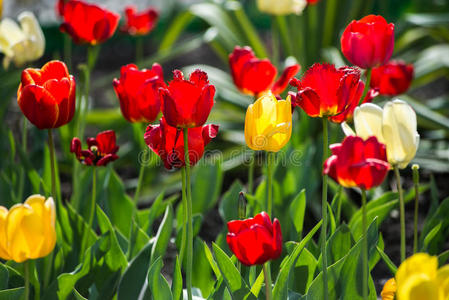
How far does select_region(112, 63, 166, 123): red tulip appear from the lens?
129 centimetres

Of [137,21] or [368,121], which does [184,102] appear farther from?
[137,21]

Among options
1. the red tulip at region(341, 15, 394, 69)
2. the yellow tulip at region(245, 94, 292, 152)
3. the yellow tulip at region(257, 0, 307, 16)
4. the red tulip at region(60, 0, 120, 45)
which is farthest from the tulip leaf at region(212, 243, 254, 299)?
the yellow tulip at region(257, 0, 307, 16)

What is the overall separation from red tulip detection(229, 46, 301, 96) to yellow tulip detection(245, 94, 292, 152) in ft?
1.14

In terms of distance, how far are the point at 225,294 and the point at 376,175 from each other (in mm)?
392

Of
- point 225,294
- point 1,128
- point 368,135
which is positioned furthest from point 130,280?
point 1,128

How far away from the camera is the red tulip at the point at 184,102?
0.97m

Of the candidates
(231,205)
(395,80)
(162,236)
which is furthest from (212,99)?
(395,80)

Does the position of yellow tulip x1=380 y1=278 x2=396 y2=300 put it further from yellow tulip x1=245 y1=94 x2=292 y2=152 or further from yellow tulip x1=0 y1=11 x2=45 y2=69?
yellow tulip x1=0 y1=11 x2=45 y2=69

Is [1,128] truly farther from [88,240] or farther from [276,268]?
[276,268]

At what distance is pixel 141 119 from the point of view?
1336 mm

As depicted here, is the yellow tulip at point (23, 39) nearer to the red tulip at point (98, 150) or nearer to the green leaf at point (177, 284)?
the red tulip at point (98, 150)

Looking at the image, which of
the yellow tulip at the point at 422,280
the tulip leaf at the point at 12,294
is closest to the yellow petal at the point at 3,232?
the tulip leaf at the point at 12,294

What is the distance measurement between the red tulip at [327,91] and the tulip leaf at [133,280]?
0.45 metres

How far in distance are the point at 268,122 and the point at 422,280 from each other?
0.39 meters
